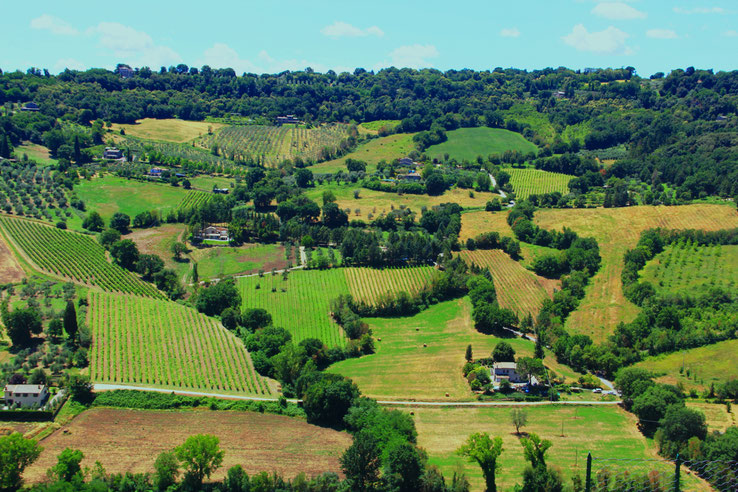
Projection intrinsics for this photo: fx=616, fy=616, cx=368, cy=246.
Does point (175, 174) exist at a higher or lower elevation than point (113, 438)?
higher

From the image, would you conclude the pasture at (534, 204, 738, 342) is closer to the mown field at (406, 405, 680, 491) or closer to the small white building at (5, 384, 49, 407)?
the mown field at (406, 405, 680, 491)

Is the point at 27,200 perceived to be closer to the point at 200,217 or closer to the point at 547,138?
the point at 200,217

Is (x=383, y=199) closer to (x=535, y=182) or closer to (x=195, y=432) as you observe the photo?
(x=535, y=182)

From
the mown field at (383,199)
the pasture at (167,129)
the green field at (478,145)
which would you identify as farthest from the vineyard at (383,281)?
the pasture at (167,129)

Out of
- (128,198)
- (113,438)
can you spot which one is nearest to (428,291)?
(113,438)

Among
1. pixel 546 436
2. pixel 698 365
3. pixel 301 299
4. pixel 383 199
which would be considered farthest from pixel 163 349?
pixel 383 199

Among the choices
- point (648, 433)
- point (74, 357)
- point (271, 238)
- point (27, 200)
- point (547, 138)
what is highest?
point (547, 138)
